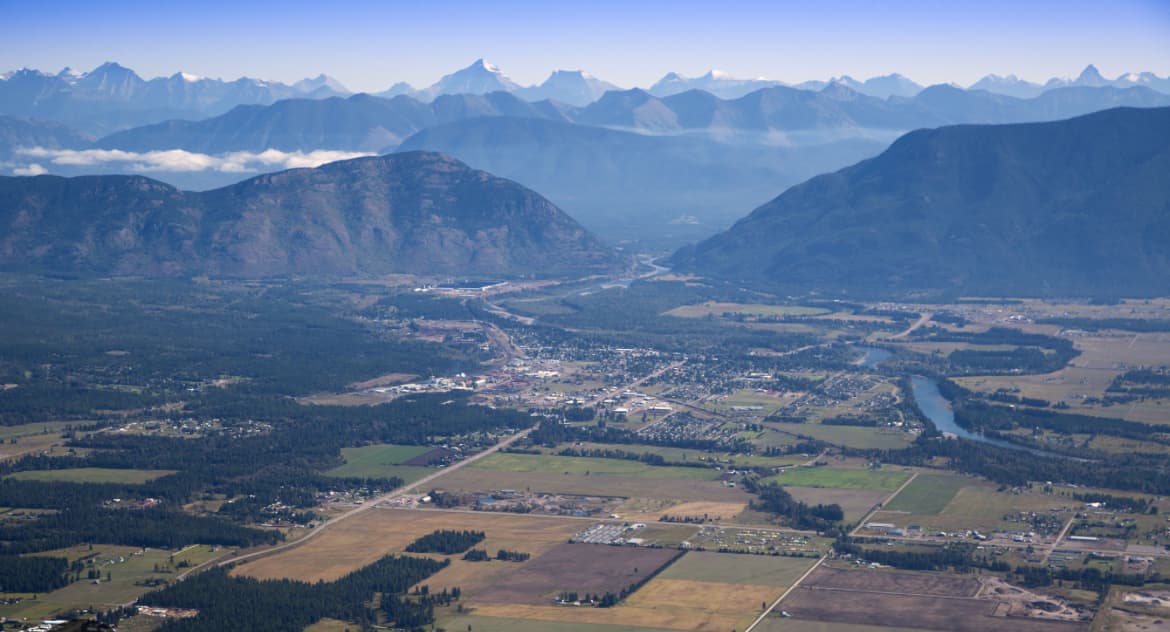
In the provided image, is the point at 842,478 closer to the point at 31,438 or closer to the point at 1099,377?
the point at 1099,377

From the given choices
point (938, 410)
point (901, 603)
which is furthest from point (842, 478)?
point (901, 603)

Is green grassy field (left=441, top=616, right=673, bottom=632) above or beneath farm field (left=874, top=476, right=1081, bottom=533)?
above

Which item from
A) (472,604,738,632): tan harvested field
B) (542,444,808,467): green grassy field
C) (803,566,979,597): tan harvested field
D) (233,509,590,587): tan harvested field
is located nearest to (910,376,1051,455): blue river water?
(542,444,808,467): green grassy field

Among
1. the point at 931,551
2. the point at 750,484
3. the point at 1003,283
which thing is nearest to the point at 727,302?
the point at 1003,283

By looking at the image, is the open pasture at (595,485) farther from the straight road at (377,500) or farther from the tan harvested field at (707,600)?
the tan harvested field at (707,600)

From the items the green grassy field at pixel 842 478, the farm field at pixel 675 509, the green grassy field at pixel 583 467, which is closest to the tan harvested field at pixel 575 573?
the farm field at pixel 675 509

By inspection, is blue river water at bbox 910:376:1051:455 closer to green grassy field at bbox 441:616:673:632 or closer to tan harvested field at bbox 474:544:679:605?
tan harvested field at bbox 474:544:679:605
